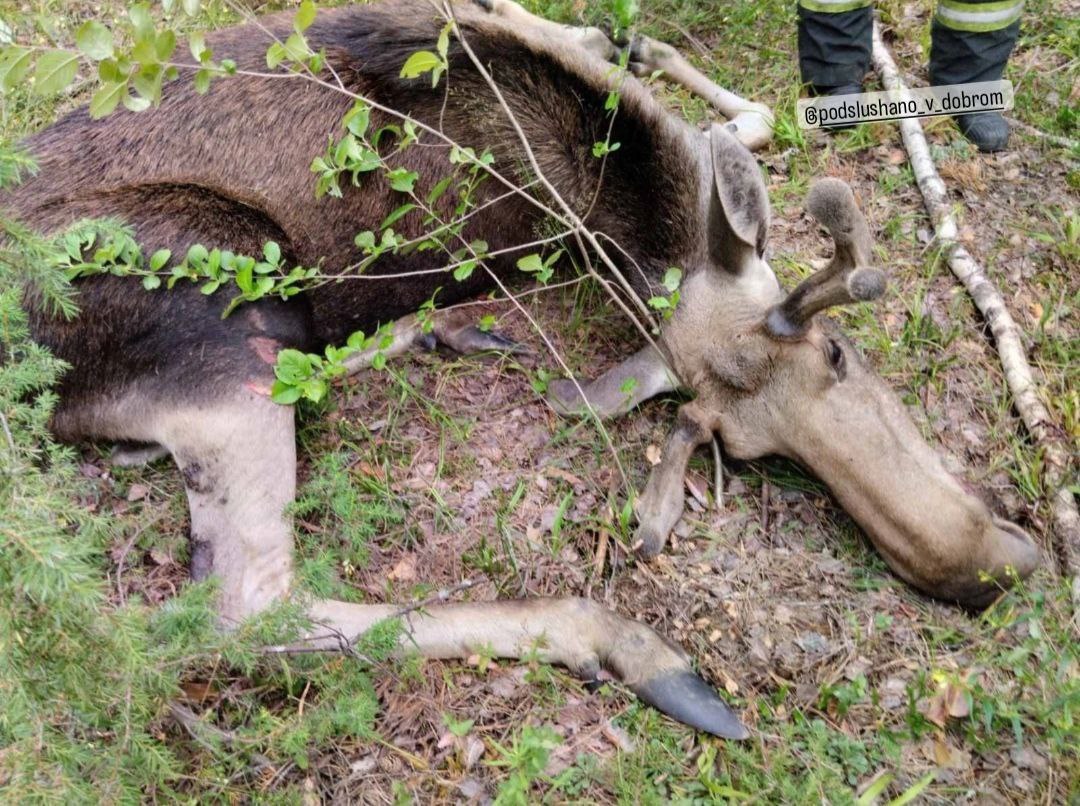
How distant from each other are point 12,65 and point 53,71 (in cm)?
12

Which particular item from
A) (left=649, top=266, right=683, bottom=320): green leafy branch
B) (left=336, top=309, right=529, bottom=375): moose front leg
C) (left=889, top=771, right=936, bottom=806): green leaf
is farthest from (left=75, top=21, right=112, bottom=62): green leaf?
(left=889, top=771, right=936, bottom=806): green leaf

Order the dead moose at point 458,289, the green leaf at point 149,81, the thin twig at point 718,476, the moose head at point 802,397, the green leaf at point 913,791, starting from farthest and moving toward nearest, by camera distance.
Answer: the thin twig at point 718,476, the dead moose at point 458,289, the moose head at point 802,397, the green leaf at point 913,791, the green leaf at point 149,81

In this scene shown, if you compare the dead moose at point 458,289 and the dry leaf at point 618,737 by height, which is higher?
the dead moose at point 458,289

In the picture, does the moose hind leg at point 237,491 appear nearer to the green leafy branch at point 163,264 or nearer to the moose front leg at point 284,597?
the moose front leg at point 284,597

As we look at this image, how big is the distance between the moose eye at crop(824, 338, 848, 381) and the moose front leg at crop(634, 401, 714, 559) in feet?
1.75

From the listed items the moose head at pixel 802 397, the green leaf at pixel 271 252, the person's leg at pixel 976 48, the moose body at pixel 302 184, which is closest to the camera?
the moose head at pixel 802 397

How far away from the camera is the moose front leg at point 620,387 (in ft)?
12.6

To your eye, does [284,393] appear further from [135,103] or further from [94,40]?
[94,40]

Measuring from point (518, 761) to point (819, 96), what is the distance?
4.05m

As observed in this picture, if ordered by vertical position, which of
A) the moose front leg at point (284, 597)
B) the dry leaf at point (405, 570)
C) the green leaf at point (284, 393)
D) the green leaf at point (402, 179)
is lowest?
the dry leaf at point (405, 570)

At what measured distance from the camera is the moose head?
123 inches

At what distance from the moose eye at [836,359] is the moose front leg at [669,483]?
0.53 m

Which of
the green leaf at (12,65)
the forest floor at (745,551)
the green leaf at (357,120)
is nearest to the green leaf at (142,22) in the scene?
the green leaf at (12,65)

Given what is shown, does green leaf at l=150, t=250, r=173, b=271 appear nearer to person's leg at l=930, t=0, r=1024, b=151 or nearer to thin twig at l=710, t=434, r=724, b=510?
thin twig at l=710, t=434, r=724, b=510
